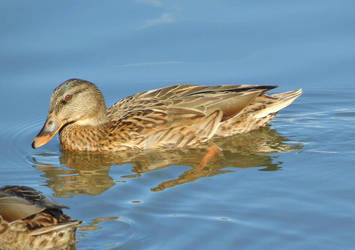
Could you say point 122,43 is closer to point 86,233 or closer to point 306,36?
point 306,36

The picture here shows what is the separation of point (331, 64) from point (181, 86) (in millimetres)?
2472

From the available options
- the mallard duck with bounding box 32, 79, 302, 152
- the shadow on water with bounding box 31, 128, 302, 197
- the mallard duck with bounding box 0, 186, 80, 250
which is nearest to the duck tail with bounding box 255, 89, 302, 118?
the mallard duck with bounding box 32, 79, 302, 152

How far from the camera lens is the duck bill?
38.3ft

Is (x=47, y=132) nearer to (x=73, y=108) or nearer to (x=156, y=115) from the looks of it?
(x=73, y=108)

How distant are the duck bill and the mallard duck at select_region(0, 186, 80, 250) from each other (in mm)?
3459

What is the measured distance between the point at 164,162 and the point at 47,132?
1695mm

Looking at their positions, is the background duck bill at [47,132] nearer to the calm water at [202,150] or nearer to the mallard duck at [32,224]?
the calm water at [202,150]

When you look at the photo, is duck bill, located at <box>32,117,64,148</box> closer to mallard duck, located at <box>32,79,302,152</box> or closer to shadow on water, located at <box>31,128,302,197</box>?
mallard duck, located at <box>32,79,302,152</box>

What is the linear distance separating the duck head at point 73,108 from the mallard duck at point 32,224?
352 cm

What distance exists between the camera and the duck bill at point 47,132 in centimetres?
1166

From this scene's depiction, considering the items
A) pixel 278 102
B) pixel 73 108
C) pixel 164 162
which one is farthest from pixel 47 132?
pixel 278 102

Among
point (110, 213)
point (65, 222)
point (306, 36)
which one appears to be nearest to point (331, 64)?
point (306, 36)

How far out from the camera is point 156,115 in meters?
12.1

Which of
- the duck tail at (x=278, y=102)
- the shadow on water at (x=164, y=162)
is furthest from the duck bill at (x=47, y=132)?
the duck tail at (x=278, y=102)
